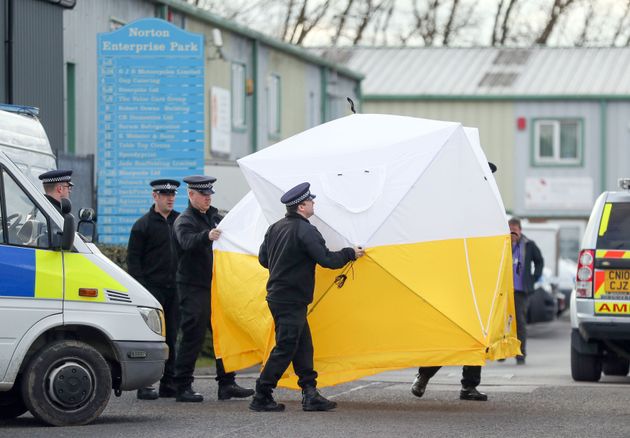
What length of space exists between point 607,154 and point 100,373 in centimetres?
3375

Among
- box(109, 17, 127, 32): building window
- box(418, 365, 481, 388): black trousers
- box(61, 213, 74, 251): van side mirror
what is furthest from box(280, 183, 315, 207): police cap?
box(109, 17, 127, 32): building window

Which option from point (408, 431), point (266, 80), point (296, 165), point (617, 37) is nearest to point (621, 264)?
point (296, 165)

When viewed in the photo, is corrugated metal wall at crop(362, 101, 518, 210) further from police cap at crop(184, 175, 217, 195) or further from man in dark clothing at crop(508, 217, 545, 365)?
police cap at crop(184, 175, 217, 195)

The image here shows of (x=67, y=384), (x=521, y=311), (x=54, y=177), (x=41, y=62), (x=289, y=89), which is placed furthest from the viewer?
(x=289, y=89)

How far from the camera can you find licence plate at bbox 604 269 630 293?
14.8 meters

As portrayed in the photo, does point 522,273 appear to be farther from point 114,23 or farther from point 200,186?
point 114,23

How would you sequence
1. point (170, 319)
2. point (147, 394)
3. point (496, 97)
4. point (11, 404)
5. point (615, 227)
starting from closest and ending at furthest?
point (11, 404) < point (147, 394) < point (170, 319) < point (615, 227) < point (496, 97)

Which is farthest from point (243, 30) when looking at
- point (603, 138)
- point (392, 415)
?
point (392, 415)

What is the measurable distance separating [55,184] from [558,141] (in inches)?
1278

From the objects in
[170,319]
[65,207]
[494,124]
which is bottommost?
[170,319]

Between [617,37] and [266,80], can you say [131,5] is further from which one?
[617,37]

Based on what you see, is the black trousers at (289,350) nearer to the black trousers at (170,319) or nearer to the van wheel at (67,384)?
the van wheel at (67,384)

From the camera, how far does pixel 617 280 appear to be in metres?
14.9

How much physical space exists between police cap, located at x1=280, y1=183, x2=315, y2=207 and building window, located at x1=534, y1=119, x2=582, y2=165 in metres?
32.4
